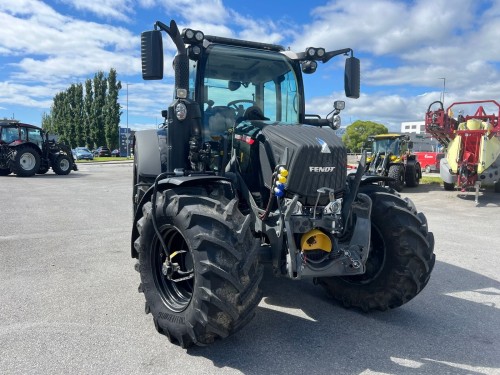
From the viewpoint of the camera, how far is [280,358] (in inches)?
126

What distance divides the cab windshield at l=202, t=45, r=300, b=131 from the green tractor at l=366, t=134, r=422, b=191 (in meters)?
9.82

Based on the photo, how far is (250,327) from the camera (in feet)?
12.2

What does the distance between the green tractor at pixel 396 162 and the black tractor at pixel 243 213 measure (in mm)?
10410

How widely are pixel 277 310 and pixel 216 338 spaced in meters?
1.06

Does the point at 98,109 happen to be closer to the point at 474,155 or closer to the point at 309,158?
the point at 474,155

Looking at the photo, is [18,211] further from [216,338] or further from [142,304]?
[216,338]

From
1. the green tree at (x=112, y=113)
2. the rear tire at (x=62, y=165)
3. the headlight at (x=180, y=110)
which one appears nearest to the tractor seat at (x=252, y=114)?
the headlight at (x=180, y=110)

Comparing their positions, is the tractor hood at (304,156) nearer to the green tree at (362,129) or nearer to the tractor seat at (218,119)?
the tractor seat at (218,119)

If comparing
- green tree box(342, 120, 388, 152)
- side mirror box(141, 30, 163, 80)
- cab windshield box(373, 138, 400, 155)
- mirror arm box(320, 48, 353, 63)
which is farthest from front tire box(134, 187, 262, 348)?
green tree box(342, 120, 388, 152)

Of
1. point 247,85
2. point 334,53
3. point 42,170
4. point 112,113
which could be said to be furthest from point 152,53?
point 112,113

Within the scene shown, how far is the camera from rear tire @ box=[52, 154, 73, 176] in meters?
20.7

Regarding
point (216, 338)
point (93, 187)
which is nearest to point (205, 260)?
point (216, 338)

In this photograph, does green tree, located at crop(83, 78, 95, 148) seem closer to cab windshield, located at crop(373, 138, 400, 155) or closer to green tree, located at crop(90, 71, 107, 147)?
green tree, located at crop(90, 71, 107, 147)

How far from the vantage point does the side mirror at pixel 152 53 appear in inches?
147
